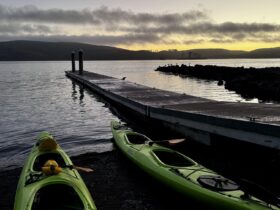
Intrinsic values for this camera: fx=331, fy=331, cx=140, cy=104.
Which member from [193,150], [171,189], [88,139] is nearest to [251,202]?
[171,189]

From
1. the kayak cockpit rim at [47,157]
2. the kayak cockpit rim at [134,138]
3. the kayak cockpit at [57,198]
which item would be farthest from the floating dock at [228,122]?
the kayak cockpit at [57,198]

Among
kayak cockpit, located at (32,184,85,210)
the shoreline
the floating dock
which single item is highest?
the floating dock

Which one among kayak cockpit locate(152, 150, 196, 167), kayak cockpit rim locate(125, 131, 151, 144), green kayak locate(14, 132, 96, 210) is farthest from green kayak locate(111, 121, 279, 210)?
green kayak locate(14, 132, 96, 210)

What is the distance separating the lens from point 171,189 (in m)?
10.6

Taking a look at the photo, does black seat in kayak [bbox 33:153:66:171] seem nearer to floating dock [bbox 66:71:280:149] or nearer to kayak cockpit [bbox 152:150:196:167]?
kayak cockpit [bbox 152:150:196:167]

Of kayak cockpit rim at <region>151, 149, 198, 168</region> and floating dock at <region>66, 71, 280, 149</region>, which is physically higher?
floating dock at <region>66, 71, 280, 149</region>

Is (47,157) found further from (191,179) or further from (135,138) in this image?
(191,179)

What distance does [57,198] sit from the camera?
8977mm

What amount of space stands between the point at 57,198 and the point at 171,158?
4.74m

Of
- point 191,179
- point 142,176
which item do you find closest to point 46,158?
point 142,176

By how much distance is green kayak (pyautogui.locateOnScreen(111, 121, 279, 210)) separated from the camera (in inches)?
327

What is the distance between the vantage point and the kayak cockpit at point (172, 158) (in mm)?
11398

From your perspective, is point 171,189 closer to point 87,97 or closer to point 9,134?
point 9,134

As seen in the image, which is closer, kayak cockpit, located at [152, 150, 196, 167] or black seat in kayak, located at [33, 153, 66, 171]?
kayak cockpit, located at [152, 150, 196, 167]
